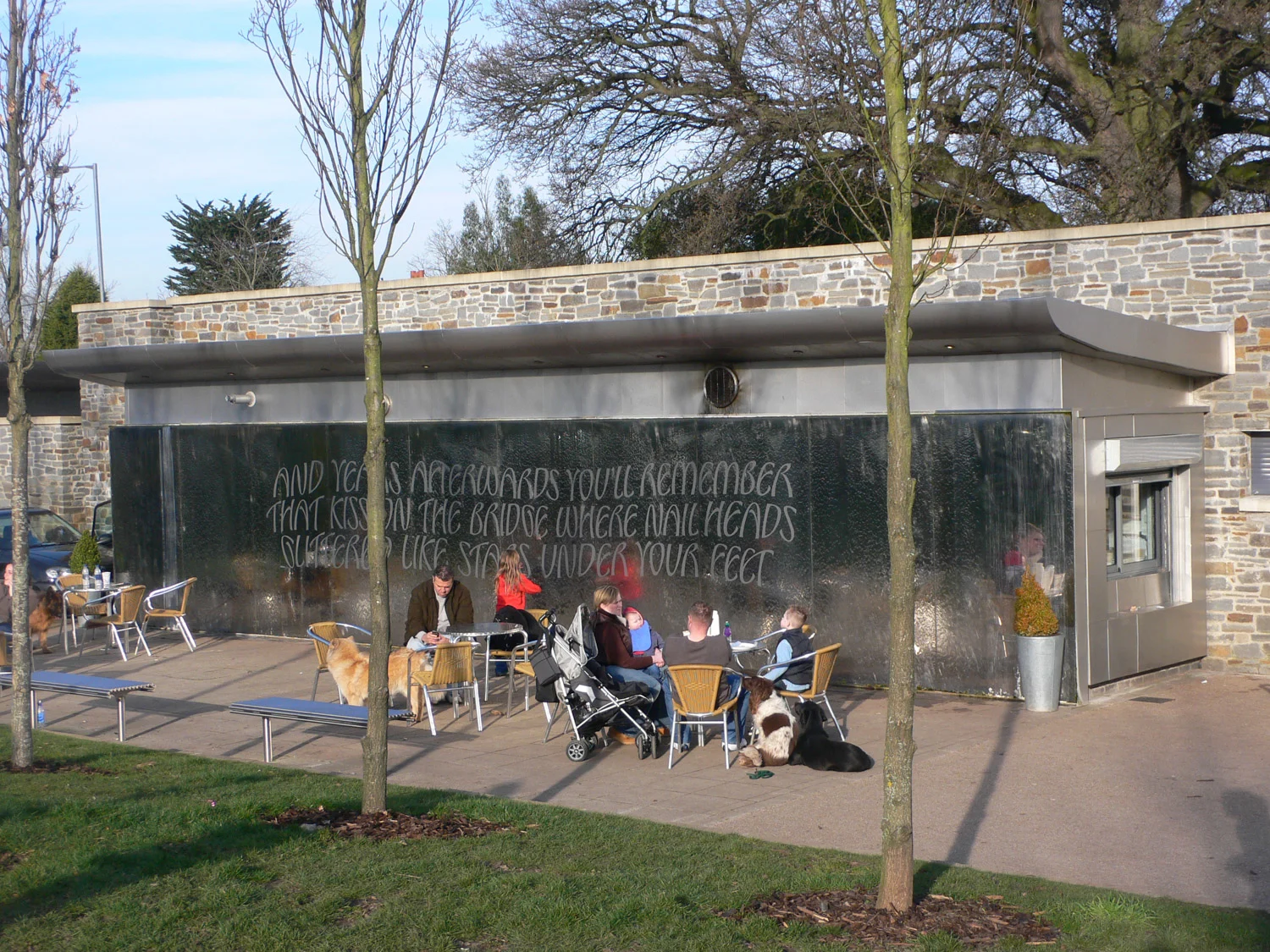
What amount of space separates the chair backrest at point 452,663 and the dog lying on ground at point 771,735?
8.01 ft

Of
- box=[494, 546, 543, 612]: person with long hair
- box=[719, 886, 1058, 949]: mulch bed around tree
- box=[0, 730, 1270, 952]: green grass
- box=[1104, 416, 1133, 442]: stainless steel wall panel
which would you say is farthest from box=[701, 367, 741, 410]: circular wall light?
box=[719, 886, 1058, 949]: mulch bed around tree

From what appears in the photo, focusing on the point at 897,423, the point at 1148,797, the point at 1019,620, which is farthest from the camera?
the point at 1019,620

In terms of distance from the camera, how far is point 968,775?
27.6 feet

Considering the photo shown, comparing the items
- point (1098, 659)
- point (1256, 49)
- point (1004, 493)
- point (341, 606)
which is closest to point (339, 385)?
point (341, 606)

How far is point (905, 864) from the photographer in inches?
207

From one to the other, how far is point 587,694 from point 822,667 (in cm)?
174

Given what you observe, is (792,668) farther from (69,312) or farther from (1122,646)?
(69,312)

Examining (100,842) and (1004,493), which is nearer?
(100,842)

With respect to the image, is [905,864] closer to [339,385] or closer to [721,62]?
[339,385]

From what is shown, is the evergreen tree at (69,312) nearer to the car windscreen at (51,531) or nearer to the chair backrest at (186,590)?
the car windscreen at (51,531)

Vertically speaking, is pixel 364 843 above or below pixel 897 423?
below

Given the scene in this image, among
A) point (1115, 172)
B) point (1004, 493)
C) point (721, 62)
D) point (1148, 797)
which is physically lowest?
point (1148, 797)

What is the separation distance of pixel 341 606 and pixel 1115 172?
13.0 metres

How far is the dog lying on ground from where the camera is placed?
883 centimetres
